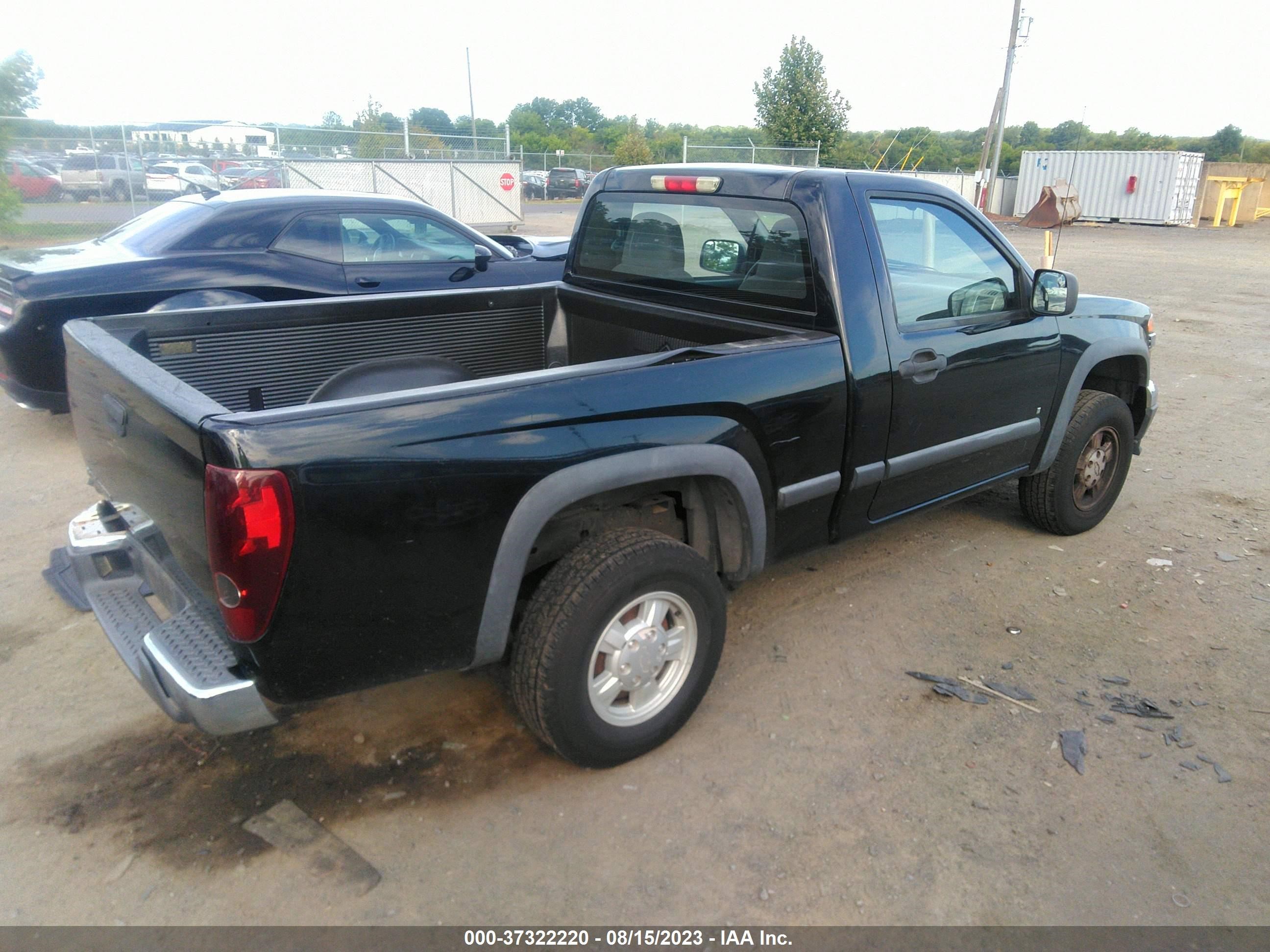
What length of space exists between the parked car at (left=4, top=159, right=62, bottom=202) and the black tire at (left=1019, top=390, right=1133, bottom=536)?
1841 cm

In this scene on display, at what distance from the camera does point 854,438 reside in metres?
3.37

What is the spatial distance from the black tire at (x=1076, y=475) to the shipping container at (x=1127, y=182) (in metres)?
31.3

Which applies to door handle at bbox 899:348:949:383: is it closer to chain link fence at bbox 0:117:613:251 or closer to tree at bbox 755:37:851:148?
chain link fence at bbox 0:117:613:251

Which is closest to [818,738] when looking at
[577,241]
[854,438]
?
[854,438]

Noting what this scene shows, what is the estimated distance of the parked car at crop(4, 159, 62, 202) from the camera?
54.9 feet

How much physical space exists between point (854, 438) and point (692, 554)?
0.87 metres

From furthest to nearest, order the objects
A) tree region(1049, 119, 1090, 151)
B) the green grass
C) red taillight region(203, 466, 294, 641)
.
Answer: tree region(1049, 119, 1090, 151)
the green grass
red taillight region(203, 466, 294, 641)

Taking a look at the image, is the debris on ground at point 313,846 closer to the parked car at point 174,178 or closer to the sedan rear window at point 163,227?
the sedan rear window at point 163,227

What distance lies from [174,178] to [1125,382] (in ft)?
57.8

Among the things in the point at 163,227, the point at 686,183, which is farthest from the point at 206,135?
the point at 686,183

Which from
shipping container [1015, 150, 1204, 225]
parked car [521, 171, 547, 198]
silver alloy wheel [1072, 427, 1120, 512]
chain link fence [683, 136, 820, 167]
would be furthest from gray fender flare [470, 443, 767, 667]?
shipping container [1015, 150, 1204, 225]

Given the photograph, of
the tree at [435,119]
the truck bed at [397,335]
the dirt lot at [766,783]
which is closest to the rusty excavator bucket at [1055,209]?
the dirt lot at [766,783]

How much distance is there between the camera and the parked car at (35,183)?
54.9 feet

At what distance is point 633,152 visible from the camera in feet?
115
